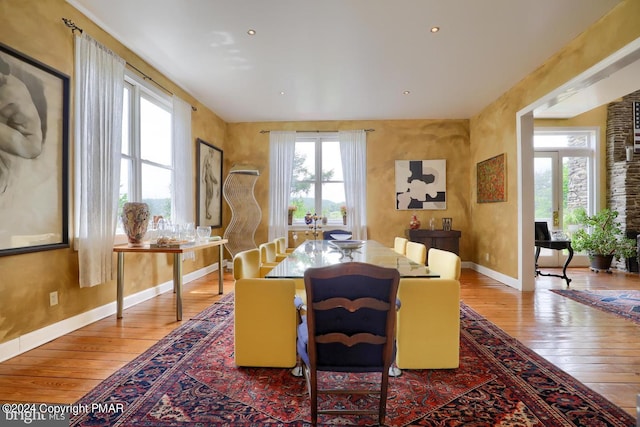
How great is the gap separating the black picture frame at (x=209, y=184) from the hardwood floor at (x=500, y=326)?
1581 mm

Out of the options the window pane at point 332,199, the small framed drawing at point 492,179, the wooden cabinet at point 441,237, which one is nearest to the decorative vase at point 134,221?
the window pane at point 332,199

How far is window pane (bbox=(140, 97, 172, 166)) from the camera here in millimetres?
4008

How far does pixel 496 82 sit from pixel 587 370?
12.5ft

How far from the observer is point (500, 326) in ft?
9.91

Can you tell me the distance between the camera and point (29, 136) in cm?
247

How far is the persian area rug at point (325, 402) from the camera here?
5.32ft

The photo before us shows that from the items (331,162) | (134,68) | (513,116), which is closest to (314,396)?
(134,68)

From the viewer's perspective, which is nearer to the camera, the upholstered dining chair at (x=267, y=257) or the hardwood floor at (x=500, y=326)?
the hardwood floor at (x=500, y=326)

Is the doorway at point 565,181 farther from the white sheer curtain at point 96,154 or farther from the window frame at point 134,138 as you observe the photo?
the white sheer curtain at point 96,154

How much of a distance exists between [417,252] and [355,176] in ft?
11.6

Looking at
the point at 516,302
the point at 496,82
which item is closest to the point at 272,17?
the point at 496,82

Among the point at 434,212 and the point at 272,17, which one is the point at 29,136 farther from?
the point at 434,212

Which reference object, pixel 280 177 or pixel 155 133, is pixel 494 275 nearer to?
pixel 280 177

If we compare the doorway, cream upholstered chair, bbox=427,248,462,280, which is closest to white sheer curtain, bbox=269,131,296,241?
cream upholstered chair, bbox=427,248,462,280
